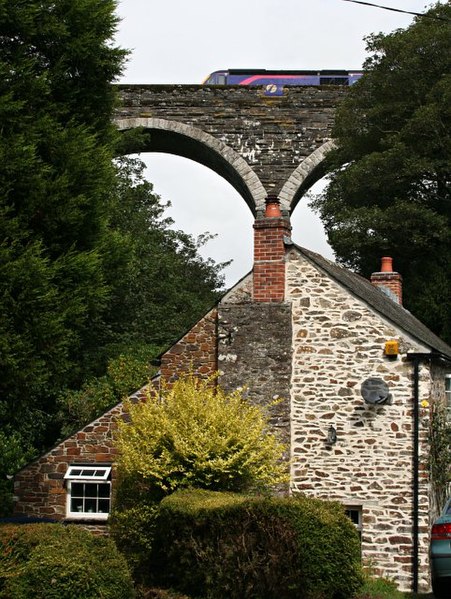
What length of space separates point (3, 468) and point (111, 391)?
113 inches

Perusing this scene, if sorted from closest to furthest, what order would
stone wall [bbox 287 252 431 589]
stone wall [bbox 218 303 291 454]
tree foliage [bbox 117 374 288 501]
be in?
tree foliage [bbox 117 374 288 501], stone wall [bbox 287 252 431 589], stone wall [bbox 218 303 291 454]

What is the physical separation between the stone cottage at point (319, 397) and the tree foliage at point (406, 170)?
9.66 metres

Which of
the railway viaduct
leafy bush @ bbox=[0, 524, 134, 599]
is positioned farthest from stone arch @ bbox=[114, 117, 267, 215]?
leafy bush @ bbox=[0, 524, 134, 599]

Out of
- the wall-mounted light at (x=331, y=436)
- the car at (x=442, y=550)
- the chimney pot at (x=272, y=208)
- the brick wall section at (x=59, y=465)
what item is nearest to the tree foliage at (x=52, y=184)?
the brick wall section at (x=59, y=465)

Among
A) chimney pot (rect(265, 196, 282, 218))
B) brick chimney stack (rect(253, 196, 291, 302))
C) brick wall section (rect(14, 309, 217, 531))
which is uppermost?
chimney pot (rect(265, 196, 282, 218))

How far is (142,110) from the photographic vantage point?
35.8 meters

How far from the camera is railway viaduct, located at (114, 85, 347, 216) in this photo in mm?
Result: 35250

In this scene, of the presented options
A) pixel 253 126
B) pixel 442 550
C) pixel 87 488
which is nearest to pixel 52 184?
pixel 87 488

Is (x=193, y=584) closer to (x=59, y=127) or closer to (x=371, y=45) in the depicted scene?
(x=59, y=127)

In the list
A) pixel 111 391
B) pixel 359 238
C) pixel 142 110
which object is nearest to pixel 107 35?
pixel 111 391

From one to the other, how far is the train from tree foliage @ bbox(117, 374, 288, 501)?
23600mm

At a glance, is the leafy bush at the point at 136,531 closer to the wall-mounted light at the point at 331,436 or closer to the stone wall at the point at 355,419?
the stone wall at the point at 355,419

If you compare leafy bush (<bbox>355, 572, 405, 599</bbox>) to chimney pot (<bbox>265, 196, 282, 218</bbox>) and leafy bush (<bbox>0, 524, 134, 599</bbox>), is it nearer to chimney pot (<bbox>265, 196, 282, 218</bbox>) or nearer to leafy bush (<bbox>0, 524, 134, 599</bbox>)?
leafy bush (<bbox>0, 524, 134, 599</bbox>)

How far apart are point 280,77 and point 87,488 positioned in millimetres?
23406
